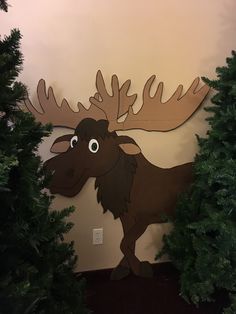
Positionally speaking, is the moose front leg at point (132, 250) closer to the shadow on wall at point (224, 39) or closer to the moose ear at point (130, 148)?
the moose ear at point (130, 148)

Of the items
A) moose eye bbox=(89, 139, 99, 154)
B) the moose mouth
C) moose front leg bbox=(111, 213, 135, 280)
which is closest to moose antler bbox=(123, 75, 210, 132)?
moose eye bbox=(89, 139, 99, 154)

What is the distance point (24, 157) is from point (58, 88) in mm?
951

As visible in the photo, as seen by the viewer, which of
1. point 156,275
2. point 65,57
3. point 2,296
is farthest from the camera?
point 156,275

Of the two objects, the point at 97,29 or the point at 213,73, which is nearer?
the point at 97,29

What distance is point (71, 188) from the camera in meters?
2.09

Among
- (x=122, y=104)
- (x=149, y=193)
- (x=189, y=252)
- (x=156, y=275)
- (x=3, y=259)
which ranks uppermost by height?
(x=122, y=104)

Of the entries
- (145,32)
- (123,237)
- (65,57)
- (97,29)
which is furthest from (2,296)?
(145,32)

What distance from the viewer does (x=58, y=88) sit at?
199cm

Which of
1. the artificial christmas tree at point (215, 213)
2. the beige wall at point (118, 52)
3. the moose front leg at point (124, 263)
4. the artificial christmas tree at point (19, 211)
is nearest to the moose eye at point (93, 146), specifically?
the beige wall at point (118, 52)

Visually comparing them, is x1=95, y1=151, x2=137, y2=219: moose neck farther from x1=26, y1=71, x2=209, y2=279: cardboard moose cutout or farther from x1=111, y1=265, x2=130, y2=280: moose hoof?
x1=111, y1=265, x2=130, y2=280: moose hoof

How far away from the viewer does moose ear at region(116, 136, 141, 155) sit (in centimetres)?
215

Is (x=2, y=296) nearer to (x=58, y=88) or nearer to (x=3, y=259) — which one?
(x=3, y=259)

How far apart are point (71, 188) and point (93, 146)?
0.33 m

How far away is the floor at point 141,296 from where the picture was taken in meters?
1.99
